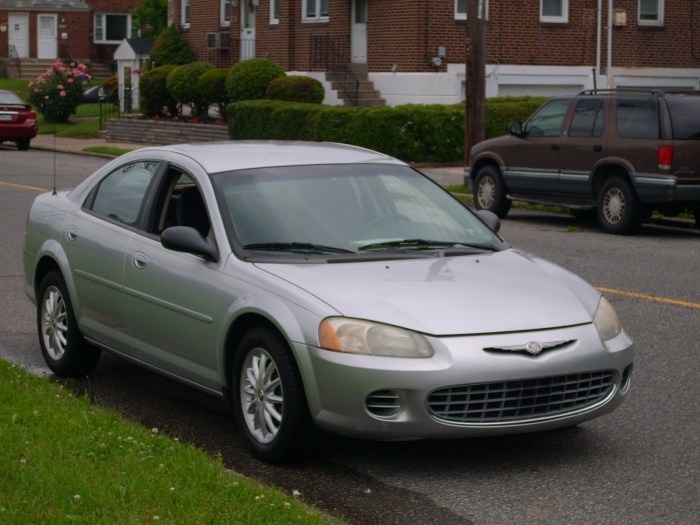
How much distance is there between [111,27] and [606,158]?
55290 mm

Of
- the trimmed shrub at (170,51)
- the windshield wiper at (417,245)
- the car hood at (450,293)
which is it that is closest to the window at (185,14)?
the trimmed shrub at (170,51)

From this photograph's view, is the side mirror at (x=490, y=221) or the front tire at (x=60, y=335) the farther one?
the front tire at (x=60, y=335)

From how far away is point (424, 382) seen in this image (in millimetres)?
6004

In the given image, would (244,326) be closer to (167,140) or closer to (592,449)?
(592,449)

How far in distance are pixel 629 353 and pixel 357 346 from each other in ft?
4.72

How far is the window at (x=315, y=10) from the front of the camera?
37125 mm

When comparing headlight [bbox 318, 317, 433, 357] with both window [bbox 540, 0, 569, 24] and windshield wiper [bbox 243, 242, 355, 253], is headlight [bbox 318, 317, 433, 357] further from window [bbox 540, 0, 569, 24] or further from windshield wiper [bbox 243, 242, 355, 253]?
window [bbox 540, 0, 569, 24]

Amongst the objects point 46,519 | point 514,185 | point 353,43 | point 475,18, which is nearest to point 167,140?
point 353,43

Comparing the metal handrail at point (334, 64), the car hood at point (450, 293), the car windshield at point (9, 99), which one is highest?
the metal handrail at point (334, 64)

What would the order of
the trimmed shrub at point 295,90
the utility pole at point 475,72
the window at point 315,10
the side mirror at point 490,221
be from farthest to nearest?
the window at point 315,10 → the trimmed shrub at point 295,90 → the utility pole at point 475,72 → the side mirror at point 490,221

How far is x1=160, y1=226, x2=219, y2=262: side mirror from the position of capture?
6.96m

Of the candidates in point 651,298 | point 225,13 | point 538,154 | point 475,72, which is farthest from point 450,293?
point 225,13

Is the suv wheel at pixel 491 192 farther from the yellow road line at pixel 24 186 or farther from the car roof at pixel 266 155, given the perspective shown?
the car roof at pixel 266 155

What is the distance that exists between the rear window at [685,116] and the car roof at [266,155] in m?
9.28
